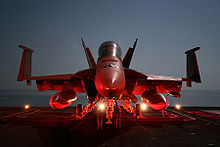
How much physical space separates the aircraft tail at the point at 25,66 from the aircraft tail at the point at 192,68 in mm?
9678

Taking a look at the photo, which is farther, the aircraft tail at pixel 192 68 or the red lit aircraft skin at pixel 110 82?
the aircraft tail at pixel 192 68

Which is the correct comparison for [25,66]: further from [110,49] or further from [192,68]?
[192,68]

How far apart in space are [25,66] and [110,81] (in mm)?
5956

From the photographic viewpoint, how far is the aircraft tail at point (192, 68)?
251 inches

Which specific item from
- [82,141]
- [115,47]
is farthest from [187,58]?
[82,141]

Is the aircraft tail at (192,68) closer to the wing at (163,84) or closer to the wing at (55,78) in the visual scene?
the wing at (163,84)

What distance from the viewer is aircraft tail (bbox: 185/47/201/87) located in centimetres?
638

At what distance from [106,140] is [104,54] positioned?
12.0ft

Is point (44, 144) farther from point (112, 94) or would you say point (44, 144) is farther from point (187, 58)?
point (187, 58)

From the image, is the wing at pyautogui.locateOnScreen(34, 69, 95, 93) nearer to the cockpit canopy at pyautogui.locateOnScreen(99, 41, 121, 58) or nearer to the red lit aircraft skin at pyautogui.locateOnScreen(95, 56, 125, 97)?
the cockpit canopy at pyautogui.locateOnScreen(99, 41, 121, 58)

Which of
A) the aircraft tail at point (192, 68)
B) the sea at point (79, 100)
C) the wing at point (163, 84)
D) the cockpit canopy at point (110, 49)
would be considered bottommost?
the sea at point (79, 100)

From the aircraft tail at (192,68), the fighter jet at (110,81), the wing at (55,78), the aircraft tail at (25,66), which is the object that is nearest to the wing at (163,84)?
the fighter jet at (110,81)

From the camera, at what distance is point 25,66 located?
647 centimetres

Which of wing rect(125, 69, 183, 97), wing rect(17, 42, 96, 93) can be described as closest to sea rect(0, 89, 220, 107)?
wing rect(17, 42, 96, 93)
